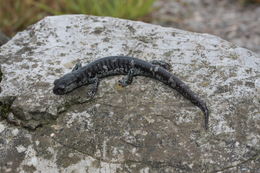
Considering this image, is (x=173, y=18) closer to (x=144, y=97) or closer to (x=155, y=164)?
(x=144, y=97)

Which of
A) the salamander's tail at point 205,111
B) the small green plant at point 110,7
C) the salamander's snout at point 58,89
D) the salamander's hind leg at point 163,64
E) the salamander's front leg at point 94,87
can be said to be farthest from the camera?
the small green plant at point 110,7

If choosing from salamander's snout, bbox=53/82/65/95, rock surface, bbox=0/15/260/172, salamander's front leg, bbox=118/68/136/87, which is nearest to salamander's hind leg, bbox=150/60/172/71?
rock surface, bbox=0/15/260/172

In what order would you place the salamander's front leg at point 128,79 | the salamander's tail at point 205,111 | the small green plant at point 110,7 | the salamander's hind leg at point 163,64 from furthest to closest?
the small green plant at point 110,7, the salamander's hind leg at point 163,64, the salamander's front leg at point 128,79, the salamander's tail at point 205,111

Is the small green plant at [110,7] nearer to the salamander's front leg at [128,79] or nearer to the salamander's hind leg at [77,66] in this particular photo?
the salamander's hind leg at [77,66]

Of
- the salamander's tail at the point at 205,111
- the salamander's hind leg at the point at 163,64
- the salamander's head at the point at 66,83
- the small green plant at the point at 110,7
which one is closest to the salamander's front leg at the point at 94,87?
the salamander's head at the point at 66,83

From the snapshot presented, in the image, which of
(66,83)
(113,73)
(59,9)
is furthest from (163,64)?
(59,9)

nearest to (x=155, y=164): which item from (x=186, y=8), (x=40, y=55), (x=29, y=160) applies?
(x=29, y=160)
